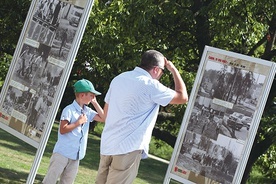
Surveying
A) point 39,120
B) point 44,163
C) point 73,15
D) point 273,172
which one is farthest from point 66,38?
point 273,172

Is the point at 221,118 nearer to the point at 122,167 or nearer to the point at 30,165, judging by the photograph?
the point at 122,167

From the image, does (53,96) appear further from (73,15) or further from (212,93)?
(212,93)

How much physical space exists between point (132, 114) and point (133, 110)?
0.13ft

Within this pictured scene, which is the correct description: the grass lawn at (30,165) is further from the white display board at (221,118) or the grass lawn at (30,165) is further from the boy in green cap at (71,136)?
the white display board at (221,118)

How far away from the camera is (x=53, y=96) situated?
27.2 feet

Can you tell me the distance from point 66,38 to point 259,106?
7.35 feet

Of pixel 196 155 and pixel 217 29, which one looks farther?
pixel 217 29

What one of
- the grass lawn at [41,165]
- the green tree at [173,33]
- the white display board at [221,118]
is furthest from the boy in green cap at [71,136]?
the green tree at [173,33]

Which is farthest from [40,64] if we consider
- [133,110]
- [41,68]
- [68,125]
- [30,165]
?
[30,165]

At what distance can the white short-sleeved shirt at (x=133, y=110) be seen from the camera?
7.37 meters

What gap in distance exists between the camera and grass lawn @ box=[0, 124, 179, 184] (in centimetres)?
1374

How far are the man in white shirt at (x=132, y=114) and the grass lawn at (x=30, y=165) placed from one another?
17.5 feet

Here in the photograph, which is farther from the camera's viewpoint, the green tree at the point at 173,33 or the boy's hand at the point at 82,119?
the green tree at the point at 173,33

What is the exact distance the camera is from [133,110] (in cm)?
739
